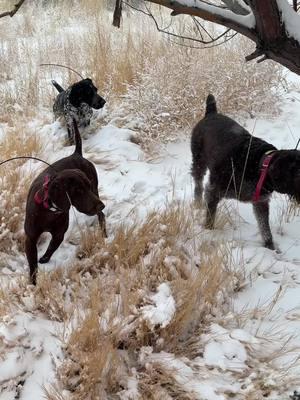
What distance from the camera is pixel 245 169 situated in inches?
130

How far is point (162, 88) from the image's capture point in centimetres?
522

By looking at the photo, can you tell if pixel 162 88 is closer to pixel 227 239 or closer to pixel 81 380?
pixel 227 239

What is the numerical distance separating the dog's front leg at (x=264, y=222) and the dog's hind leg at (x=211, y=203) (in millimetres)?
302

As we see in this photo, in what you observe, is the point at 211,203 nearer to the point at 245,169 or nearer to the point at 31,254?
the point at 245,169

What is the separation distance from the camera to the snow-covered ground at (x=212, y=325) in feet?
6.99

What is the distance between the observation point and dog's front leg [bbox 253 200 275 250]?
11.2 feet

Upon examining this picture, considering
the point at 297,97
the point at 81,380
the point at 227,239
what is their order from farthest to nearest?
the point at 297,97, the point at 227,239, the point at 81,380

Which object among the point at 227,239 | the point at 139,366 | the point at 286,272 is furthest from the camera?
the point at 227,239

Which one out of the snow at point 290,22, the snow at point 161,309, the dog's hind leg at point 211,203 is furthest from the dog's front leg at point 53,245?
the snow at point 290,22

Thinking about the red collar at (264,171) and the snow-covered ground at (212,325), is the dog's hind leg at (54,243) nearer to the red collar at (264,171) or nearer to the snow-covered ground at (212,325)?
the snow-covered ground at (212,325)

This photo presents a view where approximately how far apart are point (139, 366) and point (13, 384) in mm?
591

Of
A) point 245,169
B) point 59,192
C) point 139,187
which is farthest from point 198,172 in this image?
point 59,192

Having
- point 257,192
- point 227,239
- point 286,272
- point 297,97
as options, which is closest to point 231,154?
point 257,192

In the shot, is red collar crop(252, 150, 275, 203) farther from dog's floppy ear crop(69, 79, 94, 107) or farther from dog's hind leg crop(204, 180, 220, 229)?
dog's floppy ear crop(69, 79, 94, 107)
